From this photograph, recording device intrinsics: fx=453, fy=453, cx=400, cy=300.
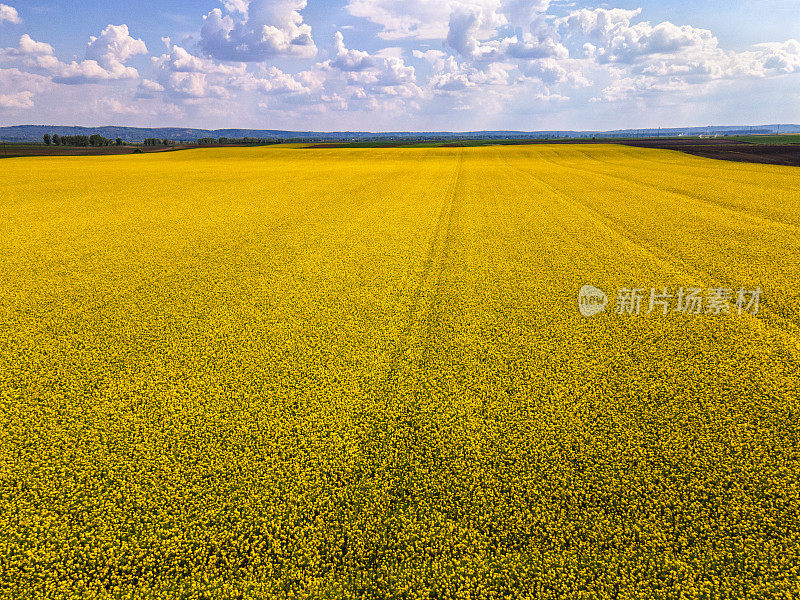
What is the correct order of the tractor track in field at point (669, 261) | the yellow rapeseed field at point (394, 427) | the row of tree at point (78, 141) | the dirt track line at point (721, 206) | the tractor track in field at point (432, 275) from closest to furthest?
the yellow rapeseed field at point (394, 427) < the tractor track in field at point (669, 261) < the tractor track in field at point (432, 275) < the dirt track line at point (721, 206) < the row of tree at point (78, 141)

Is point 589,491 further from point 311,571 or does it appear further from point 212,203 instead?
point 212,203

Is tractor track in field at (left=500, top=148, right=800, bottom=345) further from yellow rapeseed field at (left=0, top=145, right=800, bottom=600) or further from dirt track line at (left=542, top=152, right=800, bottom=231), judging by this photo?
dirt track line at (left=542, top=152, right=800, bottom=231)

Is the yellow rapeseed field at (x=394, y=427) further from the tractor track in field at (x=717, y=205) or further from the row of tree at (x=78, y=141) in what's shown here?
the row of tree at (x=78, y=141)

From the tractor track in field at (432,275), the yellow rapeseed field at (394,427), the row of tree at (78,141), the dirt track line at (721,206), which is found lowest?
the yellow rapeseed field at (394,427)

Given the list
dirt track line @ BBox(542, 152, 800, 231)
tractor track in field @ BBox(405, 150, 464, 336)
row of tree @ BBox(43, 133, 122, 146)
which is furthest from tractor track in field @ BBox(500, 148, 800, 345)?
row of tree @ BBox(43, 133, 122, 146)

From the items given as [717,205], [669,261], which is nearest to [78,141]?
[717,205]

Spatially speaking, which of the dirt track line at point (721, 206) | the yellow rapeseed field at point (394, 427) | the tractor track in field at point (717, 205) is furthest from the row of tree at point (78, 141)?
the yellow rapeseed field at point (394, 427)
